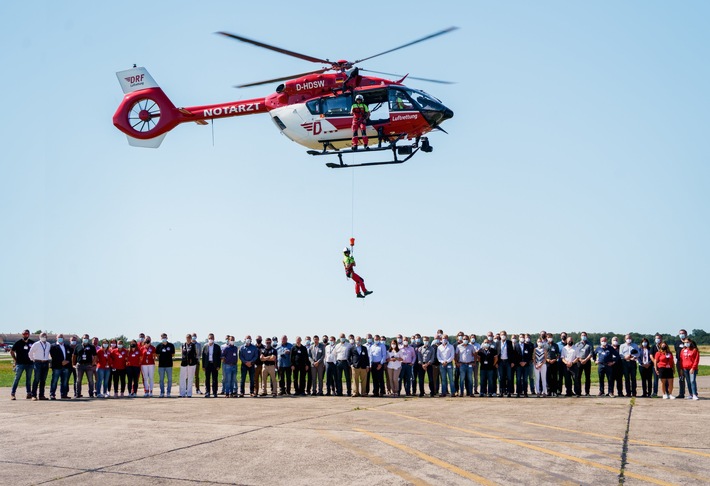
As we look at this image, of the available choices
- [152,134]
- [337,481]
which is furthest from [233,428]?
[152,134]

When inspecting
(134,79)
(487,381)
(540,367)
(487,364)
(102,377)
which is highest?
(134,79)

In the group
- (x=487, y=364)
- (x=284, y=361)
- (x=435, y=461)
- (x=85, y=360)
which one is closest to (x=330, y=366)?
(x=284, y=361)

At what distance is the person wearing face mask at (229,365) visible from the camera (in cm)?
2138

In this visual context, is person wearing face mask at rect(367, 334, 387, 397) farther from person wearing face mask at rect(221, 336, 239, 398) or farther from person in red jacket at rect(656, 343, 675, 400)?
person in red jacket at rect(656, 343, 675, 400)

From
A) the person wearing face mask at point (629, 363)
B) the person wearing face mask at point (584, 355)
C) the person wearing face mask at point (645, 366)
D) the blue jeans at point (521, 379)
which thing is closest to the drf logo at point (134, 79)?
the blue jeans at point (521, 379)

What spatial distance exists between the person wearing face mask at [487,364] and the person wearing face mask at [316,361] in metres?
4.94

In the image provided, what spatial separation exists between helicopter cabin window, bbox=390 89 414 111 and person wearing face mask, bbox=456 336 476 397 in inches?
297

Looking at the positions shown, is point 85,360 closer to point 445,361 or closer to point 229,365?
point 229,365

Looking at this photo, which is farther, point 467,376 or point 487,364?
point 467,376

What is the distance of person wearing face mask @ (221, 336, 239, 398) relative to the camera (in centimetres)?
2138

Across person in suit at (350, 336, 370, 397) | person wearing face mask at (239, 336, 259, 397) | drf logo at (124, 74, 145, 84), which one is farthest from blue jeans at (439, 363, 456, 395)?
drf logo at (124, 74, 145, 84)

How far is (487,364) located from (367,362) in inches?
145

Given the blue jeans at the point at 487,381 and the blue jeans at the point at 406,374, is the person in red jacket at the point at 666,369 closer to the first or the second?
the blue jeans at the point at 487,381

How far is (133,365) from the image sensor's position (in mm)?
21484
